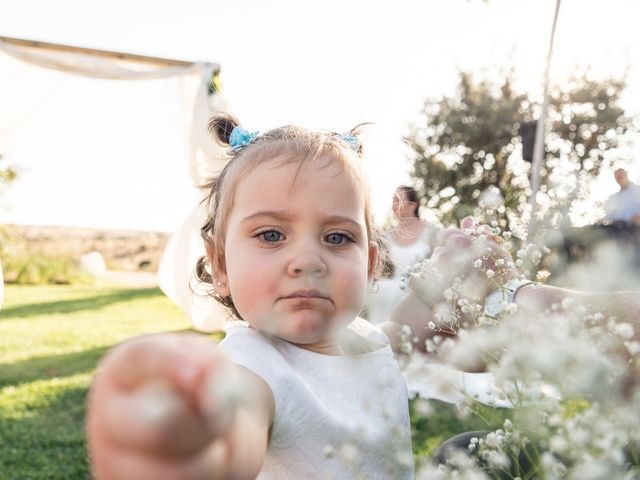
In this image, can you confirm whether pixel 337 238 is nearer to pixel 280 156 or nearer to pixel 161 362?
pixel 280 156

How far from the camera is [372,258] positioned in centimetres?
177

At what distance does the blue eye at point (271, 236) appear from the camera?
1.34 meters

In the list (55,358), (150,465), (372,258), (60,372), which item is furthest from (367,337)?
(55,358)

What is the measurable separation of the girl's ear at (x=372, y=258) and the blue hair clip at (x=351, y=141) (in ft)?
0.84

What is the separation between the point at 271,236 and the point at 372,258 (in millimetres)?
495

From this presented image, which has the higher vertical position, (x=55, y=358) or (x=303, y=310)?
(x=303, y=310)

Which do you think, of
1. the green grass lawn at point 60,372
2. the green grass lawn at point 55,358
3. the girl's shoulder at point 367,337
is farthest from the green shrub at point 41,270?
the girl's shoulder at point 367,337

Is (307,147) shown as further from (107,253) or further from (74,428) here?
(107,253)

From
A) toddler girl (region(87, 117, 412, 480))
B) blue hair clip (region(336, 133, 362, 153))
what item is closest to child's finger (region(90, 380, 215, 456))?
toddler girl (region(87, 117, 412, 480))

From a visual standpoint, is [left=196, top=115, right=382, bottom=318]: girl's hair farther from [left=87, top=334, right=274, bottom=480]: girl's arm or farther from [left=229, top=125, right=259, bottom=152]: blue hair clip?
[left=87, top=334, right=274, bottom=480]: girl's arm

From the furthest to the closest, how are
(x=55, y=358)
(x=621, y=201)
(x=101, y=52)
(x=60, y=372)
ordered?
1. (x=101, y=52)
2. (x=55, y=358)
3. (x=60, y=372)
4. (x=621, y=201)

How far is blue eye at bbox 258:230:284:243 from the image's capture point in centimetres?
134

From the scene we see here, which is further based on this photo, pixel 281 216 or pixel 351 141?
pixel 351 141

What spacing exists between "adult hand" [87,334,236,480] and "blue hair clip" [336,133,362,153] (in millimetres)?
1208
